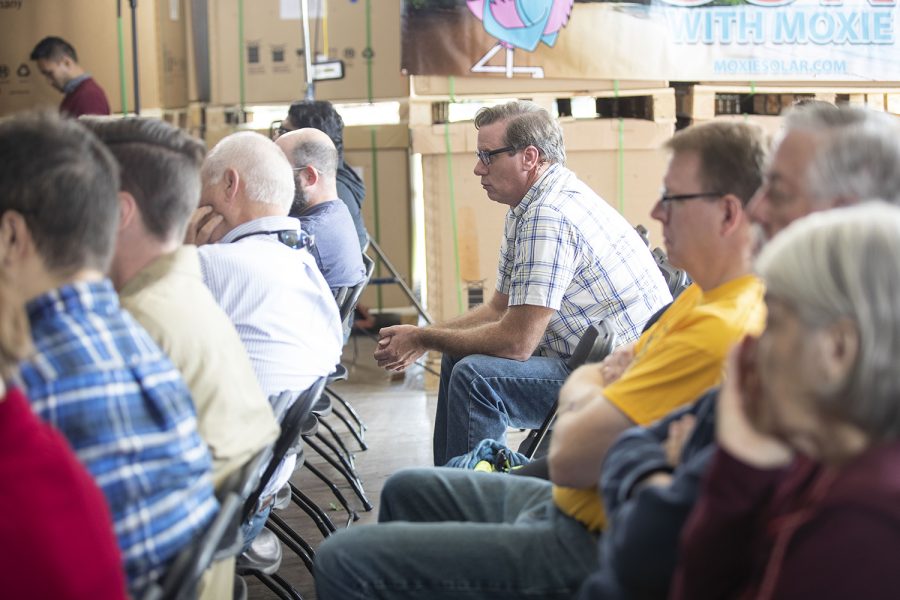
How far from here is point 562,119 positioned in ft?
17.7

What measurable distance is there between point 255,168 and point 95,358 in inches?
58.0

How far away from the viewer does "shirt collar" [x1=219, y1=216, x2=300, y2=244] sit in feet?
9.03

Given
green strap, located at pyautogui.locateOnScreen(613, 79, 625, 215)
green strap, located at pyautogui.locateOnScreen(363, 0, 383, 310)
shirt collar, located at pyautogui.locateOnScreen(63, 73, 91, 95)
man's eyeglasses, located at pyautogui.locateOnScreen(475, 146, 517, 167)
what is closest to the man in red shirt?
shirt collar, located at pyautogui.locateOnScreen(63, 73, 91, 95)

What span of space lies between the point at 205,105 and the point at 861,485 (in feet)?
20.3

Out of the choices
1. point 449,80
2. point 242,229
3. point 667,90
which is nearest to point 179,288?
point 242,229

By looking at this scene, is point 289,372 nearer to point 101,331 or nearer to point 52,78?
point 101,331

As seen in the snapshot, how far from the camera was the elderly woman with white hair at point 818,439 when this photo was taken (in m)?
1.02

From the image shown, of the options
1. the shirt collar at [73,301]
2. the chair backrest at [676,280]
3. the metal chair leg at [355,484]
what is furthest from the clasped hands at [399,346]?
the shirt collar at [73,301]

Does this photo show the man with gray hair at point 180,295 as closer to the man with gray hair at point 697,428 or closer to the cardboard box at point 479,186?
the man with gray hair at point 697,428

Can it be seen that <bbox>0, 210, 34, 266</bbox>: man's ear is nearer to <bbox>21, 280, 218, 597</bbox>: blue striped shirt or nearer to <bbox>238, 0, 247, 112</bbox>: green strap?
<bbox>21, 280, 218, 597</bbox>: blue striped shirt

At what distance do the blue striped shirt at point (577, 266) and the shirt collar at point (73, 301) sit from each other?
1.78m

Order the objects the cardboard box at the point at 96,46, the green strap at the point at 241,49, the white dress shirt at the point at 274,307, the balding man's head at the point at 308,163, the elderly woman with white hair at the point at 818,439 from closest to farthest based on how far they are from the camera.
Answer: the elderly woman with white hair at the point at 818,439, the white dress shirt at the point at 274,307, the balding man's head at the point at 308,163, the cardboard box at the point at 96,46, the green strap at the point at 241,49

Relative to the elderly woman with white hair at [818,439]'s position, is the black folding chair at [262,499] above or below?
below

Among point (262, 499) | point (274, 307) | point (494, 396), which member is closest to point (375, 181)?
point (494, 396)
